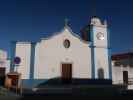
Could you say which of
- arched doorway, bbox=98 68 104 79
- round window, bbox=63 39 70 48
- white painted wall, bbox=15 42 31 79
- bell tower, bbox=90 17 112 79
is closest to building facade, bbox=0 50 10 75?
white painted wall, bbox=15 42 31 79

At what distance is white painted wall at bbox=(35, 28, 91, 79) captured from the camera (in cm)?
2153

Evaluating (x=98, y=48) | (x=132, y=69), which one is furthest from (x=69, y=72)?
(x=132, y=69)


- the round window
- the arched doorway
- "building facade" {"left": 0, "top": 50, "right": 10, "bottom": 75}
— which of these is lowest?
the arched doorway

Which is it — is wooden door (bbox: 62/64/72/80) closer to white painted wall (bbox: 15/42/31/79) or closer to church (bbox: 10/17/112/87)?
church (bbox: 10/17/112/87)

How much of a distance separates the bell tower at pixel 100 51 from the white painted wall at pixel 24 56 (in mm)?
6598

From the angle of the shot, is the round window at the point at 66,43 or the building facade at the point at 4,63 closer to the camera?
the building facade at the point at 4,63

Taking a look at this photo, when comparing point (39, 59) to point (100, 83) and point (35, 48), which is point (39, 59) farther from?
point (100, 83)

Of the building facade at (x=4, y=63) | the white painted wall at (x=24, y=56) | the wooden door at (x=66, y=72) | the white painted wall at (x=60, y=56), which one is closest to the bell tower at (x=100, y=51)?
the white painted wall at (x=60, y=56)

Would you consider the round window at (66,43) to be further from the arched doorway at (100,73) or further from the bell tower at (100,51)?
the arched doorway at (100,73)

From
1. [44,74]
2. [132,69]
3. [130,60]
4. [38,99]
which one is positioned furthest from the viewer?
[130,60]

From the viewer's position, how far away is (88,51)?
2309 centimetres

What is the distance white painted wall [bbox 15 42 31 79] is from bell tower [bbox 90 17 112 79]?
660 centimetres

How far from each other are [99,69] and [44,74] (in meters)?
5.77

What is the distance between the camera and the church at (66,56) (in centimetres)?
2127
